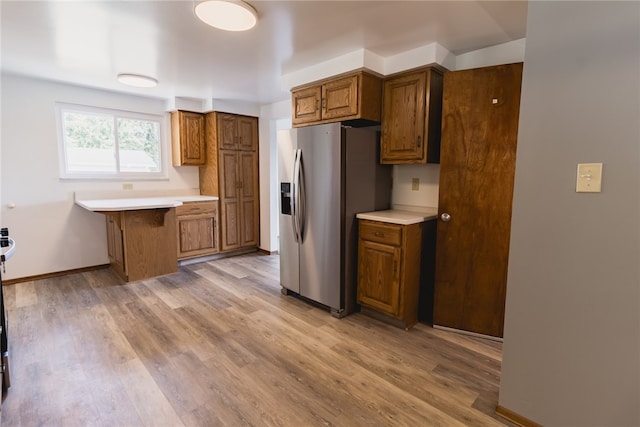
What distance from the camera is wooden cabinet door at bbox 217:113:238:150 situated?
180 inches

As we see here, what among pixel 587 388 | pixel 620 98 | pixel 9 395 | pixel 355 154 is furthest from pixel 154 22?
pixel 587 388

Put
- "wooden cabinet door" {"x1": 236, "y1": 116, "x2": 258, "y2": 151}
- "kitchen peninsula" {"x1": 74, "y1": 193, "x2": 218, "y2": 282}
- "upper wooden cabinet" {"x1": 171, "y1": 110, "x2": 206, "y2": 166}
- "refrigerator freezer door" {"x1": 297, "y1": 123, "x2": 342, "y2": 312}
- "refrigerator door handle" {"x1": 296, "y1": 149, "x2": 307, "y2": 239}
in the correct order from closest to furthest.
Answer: "refrigerator freezer door" {"x1": 297, "y1": 123, "x2": 342, "y2": 312}
"refrigerator door handle" {"x1": 296, "y1": 149, "x2": 307, "y2": 239}
"kitchen peninsula" {"x1": 74, "y1": 193, "x2": 218, "y2": 282}
"upper wooden cabinet" {"x1": 171, "y1": 110, "x2": 206, "y2": 166}
"wooden cabinet door" {"x1": 236, "y1": 116, "x2": 258, "y2": 151}

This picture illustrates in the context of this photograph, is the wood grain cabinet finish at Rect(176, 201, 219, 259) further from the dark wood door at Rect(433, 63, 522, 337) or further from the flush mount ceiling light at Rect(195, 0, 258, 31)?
the dark wood door at Rect(433, 63, 522, 337)

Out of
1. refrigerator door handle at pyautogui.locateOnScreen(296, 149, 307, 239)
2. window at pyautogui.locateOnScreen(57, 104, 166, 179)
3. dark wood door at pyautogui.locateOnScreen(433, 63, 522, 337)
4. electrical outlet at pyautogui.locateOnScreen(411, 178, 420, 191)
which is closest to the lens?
dark wood door at pyautogui.locateOnScreen(433, 63, 522, 337)

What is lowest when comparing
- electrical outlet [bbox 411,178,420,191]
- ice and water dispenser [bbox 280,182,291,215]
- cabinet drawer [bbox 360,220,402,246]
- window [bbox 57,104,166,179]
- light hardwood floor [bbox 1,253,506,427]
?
light hardwood floor [bbox 1,253,506,427]

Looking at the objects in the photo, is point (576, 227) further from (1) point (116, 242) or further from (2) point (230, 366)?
(1) point (116, 242)

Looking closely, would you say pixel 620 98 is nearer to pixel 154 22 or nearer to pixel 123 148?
pixel 154 22

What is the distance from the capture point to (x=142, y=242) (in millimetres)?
3727

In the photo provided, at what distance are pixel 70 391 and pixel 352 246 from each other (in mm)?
2102

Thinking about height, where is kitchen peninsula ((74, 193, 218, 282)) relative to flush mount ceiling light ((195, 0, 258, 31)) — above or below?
below

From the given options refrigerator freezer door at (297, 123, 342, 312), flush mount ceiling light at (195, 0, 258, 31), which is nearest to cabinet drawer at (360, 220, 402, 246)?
refrigerator freezer door at (297, 123, 342, 312)

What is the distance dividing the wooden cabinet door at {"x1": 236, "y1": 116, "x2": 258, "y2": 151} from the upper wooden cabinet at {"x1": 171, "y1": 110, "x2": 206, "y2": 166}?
0.54 metres

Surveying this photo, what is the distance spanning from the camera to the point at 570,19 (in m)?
1.34

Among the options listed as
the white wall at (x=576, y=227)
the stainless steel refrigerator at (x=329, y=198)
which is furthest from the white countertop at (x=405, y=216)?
the white wall at (x=576, y=227)
